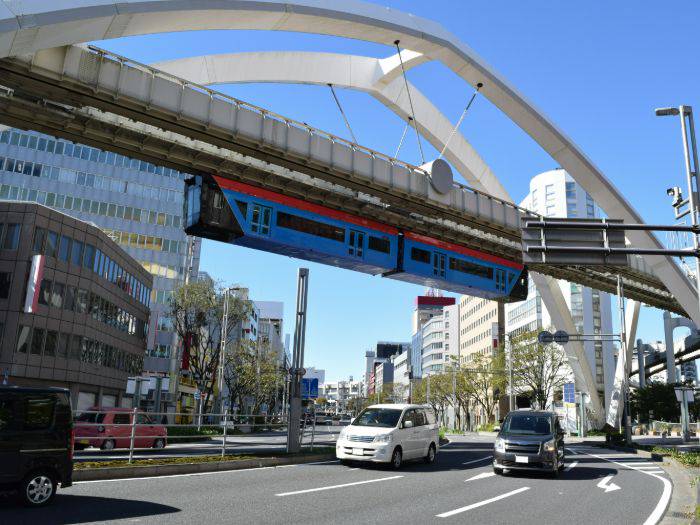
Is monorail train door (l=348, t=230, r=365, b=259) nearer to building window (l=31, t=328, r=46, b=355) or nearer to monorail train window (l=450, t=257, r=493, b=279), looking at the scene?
monorail train window (l=450, t=257, r=493, b=279)

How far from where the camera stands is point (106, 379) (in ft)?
157

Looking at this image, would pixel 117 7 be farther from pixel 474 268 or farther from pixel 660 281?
pixel 660 281

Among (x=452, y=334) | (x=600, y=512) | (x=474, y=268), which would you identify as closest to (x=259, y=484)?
(x=600, y=512)

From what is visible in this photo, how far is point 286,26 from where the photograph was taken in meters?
18.8

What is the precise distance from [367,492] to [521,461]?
18.7 feet

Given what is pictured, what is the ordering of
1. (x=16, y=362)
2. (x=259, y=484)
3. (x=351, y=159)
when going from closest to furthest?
(x=259, y=484) → (x=351, y=159) → (x=16, y=362)

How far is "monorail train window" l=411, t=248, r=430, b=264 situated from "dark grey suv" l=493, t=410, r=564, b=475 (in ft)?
31.8

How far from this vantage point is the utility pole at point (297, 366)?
68.2ft

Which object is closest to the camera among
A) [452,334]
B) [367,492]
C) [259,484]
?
[367,492]

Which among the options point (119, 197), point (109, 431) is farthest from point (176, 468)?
point (119, 197)

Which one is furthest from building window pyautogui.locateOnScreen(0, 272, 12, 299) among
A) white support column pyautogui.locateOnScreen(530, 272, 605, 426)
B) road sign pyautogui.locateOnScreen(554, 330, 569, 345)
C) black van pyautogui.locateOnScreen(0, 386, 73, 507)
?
road sign pyautogui.locateOnScreen(554, 330, 569, 345)

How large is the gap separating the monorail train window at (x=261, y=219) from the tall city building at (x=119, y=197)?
4596 cm

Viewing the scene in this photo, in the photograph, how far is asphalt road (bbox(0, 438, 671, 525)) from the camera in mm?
8906

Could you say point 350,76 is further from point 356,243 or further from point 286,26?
point 286,26
